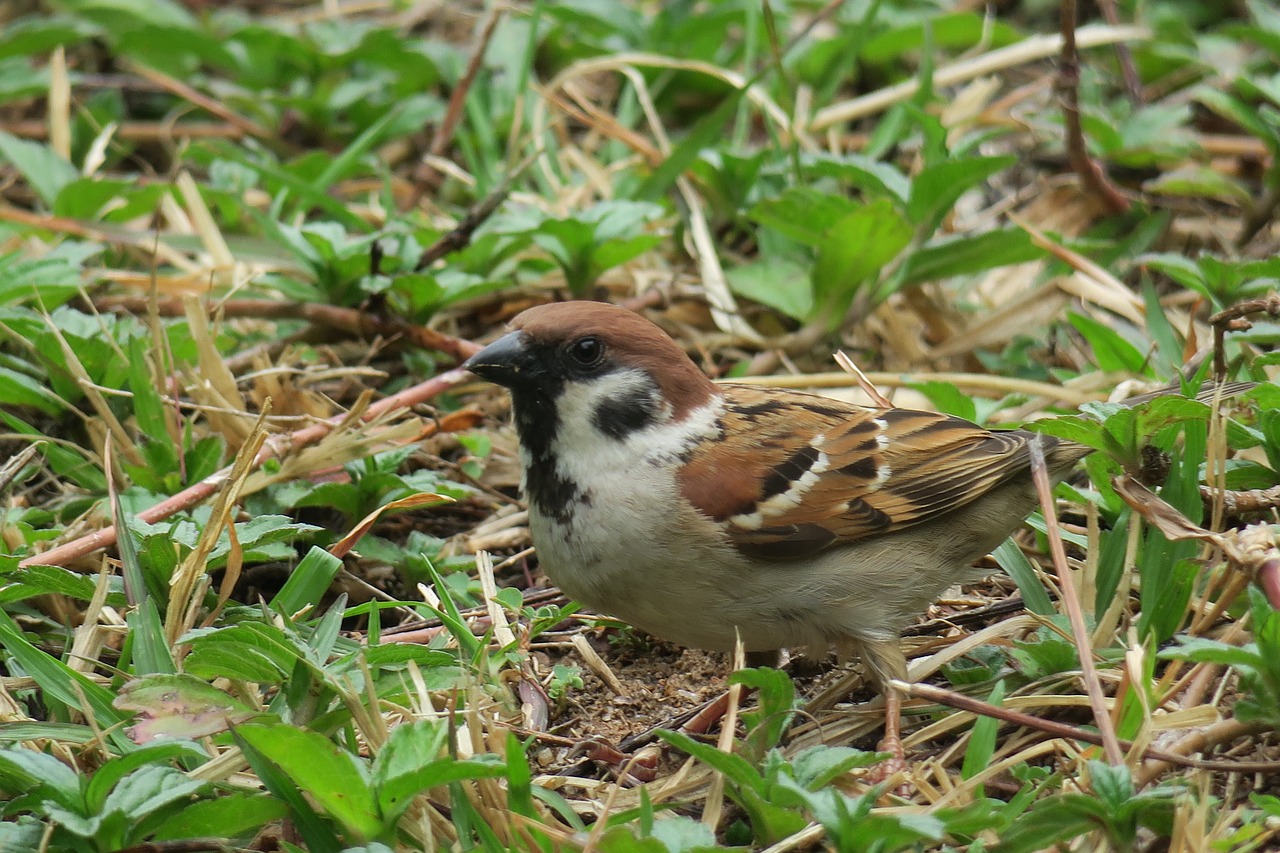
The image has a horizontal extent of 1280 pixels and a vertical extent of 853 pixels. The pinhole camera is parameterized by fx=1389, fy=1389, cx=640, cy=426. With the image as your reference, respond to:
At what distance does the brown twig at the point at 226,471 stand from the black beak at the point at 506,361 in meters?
0.55

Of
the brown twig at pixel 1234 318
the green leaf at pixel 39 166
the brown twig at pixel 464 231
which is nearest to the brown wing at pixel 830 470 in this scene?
the brown twig at pixel 1234 318

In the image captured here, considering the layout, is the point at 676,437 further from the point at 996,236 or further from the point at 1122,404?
the point at 996,236

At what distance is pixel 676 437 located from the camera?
9.86 ft

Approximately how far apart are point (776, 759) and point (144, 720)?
1093 mm

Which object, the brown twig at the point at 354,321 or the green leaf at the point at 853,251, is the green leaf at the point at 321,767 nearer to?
the brown twig at the point at 354,321

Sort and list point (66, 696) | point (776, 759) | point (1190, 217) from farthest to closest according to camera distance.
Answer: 1. point (1190, 217)
2. point (66, 696)
3. point (776, 759)

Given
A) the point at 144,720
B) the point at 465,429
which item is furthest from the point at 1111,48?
the point at 144,720

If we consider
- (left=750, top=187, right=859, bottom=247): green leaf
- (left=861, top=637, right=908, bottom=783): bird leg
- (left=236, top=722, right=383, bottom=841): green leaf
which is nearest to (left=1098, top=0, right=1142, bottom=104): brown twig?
(left=750, top=187, right=859, bottom=247): green leaf

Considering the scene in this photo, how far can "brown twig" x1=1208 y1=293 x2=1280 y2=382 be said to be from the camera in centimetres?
292

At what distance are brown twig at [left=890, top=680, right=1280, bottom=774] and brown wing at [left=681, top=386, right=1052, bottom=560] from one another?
50 cm

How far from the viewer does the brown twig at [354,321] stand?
3.94 m

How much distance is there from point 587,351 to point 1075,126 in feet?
7.21

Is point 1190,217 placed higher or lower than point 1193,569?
higher

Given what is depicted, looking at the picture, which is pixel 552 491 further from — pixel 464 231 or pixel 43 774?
pixel 464 231
